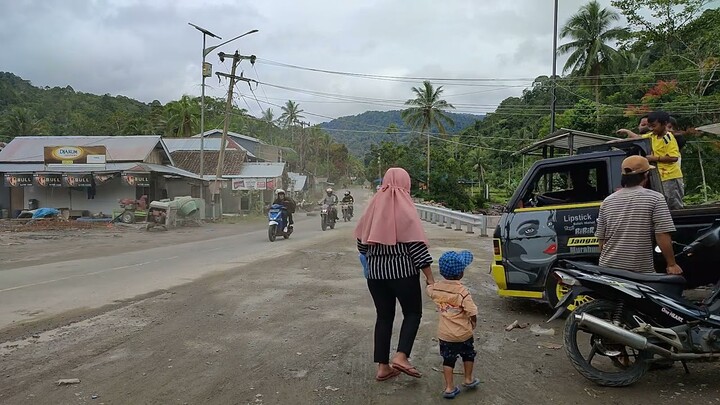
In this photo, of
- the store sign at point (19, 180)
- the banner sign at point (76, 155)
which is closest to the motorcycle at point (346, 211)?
the banner sign at point (76, 155)

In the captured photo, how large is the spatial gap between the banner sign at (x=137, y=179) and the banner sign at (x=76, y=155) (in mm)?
2612

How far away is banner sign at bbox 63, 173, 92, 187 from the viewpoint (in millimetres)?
27469

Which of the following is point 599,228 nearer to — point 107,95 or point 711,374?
point 711,374

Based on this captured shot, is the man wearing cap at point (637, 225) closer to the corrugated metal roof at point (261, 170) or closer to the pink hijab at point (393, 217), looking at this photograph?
the pink hijab at point (393, 217)

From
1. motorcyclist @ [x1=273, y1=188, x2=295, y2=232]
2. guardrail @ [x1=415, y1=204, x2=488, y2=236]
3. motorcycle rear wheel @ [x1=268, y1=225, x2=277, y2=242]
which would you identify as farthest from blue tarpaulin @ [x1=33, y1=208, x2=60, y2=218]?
guardrail @ [x1=415, y1=204, x2=488, y2=236]

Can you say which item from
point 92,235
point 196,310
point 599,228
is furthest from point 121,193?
point 599,228

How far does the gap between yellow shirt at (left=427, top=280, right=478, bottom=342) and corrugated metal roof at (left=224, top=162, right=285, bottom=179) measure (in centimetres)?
3786

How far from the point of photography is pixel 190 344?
5.41m

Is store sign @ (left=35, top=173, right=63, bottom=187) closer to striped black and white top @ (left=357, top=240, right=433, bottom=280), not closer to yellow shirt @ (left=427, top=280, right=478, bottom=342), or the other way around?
striped black and white top @ (left=357, top=240, right=433, bottom=280)

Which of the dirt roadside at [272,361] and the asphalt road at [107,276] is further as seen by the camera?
the asphalt road at [107,276]

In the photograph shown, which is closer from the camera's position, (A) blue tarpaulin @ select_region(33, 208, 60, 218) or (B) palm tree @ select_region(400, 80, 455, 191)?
(A) blue tarpaulin @ select_region(33, 208, 60, 218)

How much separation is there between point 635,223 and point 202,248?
1349 centimetres

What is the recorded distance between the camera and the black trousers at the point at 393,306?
13.8 ft

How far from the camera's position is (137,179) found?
1069 inches
